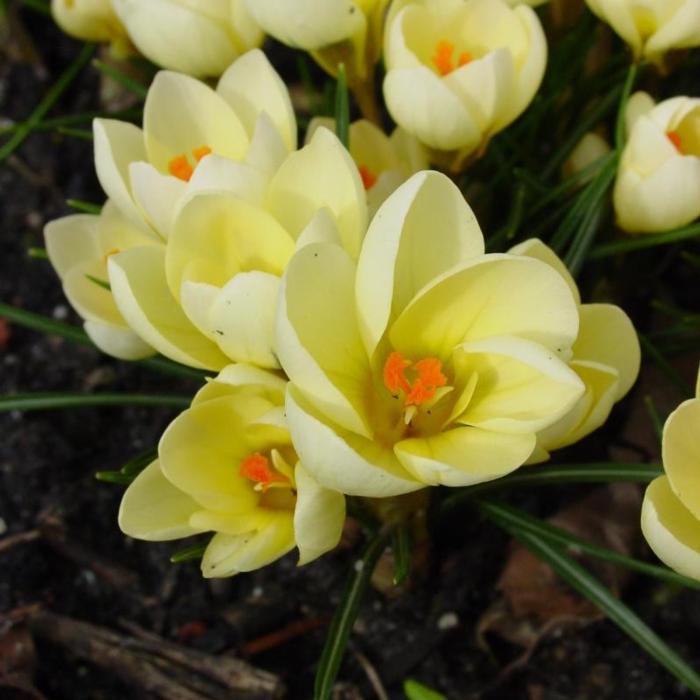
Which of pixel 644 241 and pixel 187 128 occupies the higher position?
pixel 187 128

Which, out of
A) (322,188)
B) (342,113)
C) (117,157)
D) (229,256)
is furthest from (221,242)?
(342,113)

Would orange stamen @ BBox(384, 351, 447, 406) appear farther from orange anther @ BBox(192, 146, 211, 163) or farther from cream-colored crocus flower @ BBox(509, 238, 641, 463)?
orange anther @ BBox(192, 146, 211, 163)

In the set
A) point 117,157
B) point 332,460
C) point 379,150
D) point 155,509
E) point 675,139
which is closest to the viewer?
point 332,460

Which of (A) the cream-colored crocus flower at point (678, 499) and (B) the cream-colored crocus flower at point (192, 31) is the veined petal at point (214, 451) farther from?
(B) the cream-colored crocus flower at point (192, 31)

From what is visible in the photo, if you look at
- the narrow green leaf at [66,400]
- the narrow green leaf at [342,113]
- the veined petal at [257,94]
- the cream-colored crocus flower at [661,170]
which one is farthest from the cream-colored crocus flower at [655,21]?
the narrow green leaf at [66,400]

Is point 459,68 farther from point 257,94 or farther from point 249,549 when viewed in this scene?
point 249,549

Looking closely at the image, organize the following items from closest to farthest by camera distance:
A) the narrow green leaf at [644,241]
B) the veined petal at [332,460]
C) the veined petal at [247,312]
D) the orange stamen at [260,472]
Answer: the veined petal at [332,460] → the veined petal at [247,312] → the orange stamen at [260,472] → the narrow green leaf at [644,241]
